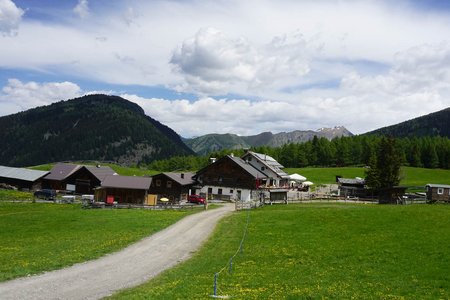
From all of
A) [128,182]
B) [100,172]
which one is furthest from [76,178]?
[128,182]

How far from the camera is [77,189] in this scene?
108812 millimetres

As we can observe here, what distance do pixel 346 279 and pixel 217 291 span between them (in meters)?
7.86

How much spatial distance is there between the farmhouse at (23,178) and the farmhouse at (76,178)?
5.91ft

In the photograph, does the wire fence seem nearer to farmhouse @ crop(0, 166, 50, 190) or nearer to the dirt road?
the dirt road

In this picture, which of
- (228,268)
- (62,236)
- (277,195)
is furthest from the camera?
(277,195)

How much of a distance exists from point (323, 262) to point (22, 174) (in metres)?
109

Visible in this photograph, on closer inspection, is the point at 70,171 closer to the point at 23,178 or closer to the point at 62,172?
the point at 62,172

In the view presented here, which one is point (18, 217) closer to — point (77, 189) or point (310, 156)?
point (77, 189)

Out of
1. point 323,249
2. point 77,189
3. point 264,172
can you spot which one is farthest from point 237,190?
point 323,249

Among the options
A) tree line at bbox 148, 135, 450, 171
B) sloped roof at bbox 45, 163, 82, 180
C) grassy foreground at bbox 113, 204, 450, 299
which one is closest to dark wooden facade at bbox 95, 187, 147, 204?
sloped roof at bbox 45, 163, 82, 180

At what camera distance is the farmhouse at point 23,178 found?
112562mm

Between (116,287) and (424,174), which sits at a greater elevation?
(424,174)

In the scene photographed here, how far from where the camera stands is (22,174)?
4545 inches

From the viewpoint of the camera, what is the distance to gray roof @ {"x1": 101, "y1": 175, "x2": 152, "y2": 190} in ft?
287
